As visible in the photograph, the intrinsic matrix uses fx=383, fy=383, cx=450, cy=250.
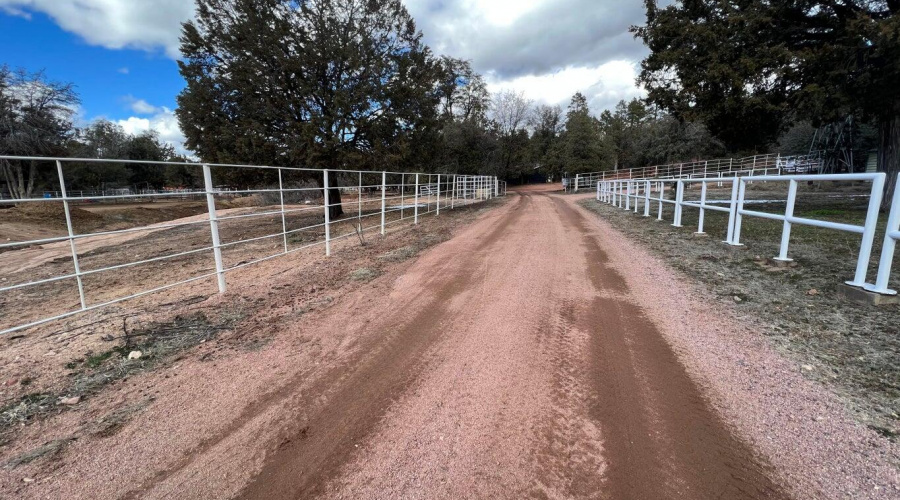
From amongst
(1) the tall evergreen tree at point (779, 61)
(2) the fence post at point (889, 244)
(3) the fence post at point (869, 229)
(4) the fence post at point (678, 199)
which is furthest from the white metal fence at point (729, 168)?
(2) the fence post at point (889, 244)

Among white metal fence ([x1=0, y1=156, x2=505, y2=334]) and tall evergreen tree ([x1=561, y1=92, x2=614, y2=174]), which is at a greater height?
tall evergreen tree ([x1=561, y1=92, x2=614, y2=174])

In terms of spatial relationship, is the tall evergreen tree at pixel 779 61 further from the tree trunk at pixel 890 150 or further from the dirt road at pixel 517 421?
the dirt road at pixel 517 421

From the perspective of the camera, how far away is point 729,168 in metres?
31.6

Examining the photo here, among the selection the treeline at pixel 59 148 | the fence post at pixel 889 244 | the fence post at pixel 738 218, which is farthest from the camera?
the treeline at pixel 59 148

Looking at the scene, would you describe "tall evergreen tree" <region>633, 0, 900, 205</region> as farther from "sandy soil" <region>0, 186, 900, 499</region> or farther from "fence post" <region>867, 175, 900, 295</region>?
"sandy soil" <region>0, 186, 900, 499</region>


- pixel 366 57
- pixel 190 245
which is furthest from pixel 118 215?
pixel 366 57

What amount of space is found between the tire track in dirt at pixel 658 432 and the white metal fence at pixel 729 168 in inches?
849

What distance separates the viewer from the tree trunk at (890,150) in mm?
10508

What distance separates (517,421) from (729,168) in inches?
1496

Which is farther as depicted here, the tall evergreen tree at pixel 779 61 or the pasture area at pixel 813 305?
the tall evergreen tree at pixel 779 61

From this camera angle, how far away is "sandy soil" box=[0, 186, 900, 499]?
1761 millimetres

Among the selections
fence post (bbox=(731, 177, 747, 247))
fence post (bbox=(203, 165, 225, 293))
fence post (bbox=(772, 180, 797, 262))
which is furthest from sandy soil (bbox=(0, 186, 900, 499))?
fence post (bbox=(731, 177, 747, 247))

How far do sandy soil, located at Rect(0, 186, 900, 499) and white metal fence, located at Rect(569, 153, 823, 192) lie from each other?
2150cm

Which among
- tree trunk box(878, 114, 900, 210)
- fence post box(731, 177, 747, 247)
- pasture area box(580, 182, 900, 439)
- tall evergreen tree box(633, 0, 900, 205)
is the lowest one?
pasture area box(580, 182, 900, 439)
